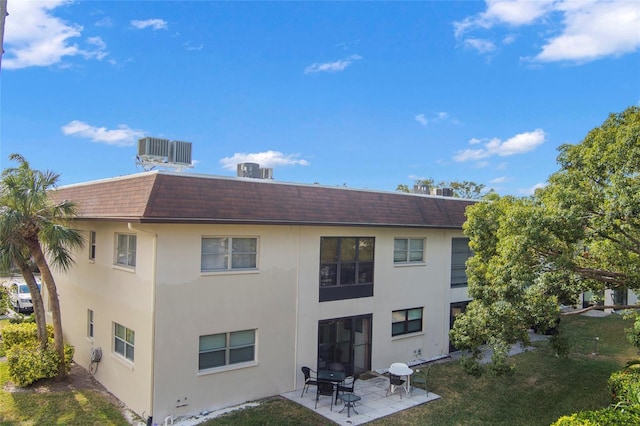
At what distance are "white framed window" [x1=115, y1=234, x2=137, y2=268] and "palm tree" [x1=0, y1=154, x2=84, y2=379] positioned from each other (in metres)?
1.24

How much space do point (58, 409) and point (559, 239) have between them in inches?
507

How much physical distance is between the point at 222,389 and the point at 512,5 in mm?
13512

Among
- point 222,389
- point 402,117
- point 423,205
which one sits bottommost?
point 222,389

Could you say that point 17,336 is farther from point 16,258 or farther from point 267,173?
point 267,173

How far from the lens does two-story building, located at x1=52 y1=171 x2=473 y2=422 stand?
10.6m

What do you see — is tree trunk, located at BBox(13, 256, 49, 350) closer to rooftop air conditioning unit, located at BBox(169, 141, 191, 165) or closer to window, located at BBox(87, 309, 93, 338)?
window, located at BBox(87, 309, 93, 338)

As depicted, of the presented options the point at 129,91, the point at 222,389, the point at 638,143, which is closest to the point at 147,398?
the point at 222,389

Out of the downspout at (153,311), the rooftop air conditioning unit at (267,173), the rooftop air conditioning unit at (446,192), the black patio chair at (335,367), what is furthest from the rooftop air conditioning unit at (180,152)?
the rooftop air conditioning unit at (446,192)

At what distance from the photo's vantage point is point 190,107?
19.6m

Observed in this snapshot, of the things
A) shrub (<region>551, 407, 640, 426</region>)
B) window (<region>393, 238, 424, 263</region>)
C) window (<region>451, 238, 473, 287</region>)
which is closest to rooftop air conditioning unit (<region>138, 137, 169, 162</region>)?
window (<region>393, 238, 424, 263</region>)

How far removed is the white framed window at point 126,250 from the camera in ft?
38.9

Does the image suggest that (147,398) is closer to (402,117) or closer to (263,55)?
(263,55)

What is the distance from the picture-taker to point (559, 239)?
9680mm

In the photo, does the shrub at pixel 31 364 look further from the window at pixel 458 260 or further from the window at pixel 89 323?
the window at pixel 458 260
